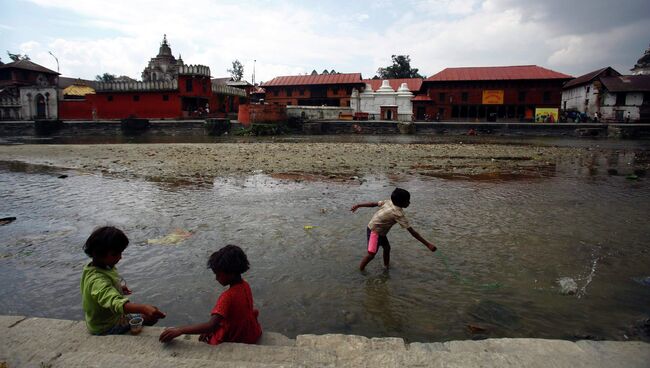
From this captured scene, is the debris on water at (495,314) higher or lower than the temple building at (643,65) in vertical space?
lower

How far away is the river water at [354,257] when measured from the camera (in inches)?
159

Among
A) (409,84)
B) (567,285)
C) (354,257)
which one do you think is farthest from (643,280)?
(409,84)

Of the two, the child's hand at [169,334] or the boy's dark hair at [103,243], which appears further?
the boy's dark hair at [103,243]

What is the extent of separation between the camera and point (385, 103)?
149 ft

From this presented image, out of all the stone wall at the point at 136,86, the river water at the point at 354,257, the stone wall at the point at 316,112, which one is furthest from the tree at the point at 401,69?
the river water at the point at 354,257

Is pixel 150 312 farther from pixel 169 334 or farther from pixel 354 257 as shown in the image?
pixel 354 257

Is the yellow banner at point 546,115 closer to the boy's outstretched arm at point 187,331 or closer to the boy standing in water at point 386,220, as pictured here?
the boy standing in water at point 386,220

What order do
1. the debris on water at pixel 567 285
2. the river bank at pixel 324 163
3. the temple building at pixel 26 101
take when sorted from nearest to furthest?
the debris on water at pixel 567 285, the river bank at pixel 324 163, the temple building at pixel 26 101

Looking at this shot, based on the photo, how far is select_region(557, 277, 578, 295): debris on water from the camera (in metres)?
4.52

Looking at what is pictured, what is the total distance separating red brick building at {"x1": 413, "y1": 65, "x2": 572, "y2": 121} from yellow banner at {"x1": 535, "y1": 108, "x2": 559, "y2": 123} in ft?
6.96

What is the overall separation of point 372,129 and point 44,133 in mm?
29071

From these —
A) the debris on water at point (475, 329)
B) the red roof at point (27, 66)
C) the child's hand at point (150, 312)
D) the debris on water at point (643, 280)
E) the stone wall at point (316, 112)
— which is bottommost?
the debris on water at point (475, 329)

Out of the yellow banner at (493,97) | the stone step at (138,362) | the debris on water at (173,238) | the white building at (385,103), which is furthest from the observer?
the yellow banner at (493,97)

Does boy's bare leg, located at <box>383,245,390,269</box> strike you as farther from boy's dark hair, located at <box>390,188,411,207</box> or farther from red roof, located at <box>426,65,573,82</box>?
red roof, located at <box>426,65,573,82</box>
